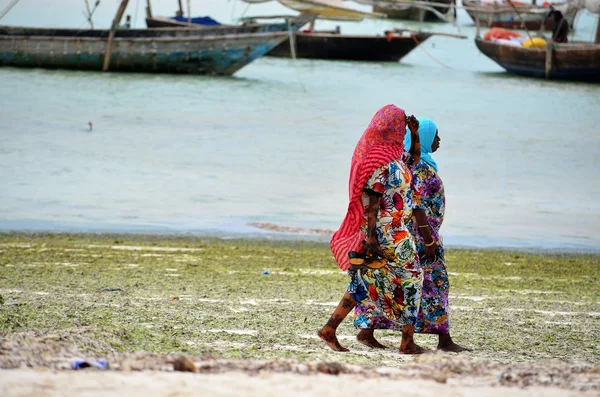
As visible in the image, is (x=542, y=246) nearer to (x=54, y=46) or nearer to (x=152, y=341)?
(x=152, y=341)

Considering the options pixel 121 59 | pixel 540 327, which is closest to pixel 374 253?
pixel 540 327

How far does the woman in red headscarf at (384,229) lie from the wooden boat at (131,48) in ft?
89.7

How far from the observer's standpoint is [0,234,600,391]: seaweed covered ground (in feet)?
12.6

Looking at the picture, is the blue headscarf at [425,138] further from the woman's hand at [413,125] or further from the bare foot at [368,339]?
the bare foot at [368,339]

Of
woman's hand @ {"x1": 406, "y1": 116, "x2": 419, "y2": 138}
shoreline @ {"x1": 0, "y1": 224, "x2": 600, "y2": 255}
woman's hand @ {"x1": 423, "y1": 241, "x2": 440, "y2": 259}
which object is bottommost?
shoreline @ {"x1": 0, "y1": 224, "x2": 600, "y2": 255}

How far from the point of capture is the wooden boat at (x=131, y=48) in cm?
3100

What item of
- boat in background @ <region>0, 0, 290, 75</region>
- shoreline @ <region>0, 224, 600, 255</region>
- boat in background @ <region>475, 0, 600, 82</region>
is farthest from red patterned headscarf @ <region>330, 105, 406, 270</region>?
boat in background @ <region>475, 0, 600, 82</region>

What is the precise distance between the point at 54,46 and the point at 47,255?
24.2m

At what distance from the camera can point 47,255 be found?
790 cm

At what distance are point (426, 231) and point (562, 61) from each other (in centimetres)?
3048

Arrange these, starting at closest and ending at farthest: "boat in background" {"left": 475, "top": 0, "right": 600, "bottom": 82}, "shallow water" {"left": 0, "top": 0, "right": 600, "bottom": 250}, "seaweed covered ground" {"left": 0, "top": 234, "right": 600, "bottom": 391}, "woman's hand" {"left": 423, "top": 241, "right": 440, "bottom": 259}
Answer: "seaweed covered ground" {"left": 0, "top": 234, "right": 600, "bottom": 391}
"woman's hand" {"left": 423, "top": 241, "right": 440, "bottom": 259}
"shallow water" {"left": 0, "top": 0, "right": 600, "bottom": 250}
"boat in background" {"left": 475, "top": 0, "right": 600, "bottom": 82}

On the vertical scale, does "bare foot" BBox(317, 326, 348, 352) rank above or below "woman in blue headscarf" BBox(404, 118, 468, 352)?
below

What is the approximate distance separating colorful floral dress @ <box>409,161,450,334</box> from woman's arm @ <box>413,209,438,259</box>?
6 cm

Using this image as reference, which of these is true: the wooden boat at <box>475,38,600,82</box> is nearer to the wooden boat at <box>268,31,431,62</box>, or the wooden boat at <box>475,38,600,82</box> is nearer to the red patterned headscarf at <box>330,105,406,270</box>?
Result: the wooden boat at <box>268,31,431,62</box>
